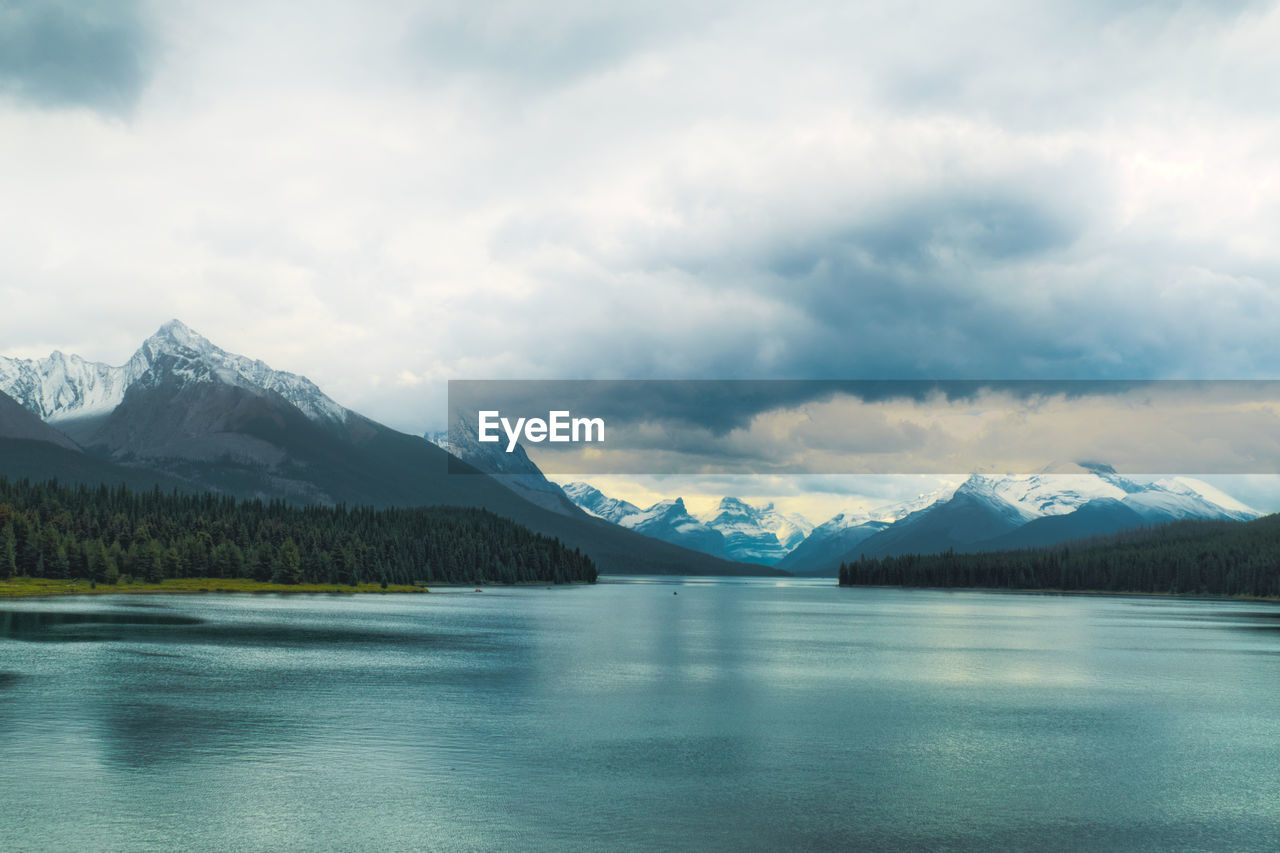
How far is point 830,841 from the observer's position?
111 feet

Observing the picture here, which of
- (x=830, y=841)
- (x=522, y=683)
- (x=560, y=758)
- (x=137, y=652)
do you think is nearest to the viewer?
(x=830, y=841)

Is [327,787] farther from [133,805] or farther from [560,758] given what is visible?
[560,758]

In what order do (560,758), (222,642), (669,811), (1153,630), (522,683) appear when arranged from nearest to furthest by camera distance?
(669,811) < (560,758) < (522,683) < (222,642) < (1153,630)

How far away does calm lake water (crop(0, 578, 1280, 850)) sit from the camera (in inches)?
1374

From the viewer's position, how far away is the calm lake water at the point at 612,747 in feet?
115

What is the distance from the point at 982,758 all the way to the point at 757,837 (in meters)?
19.4

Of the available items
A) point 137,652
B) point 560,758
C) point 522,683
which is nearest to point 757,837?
point 560,758

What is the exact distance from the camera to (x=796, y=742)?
52156mm

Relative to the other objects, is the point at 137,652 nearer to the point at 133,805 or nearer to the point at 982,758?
the point at 133,805

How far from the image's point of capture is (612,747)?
49656 mm

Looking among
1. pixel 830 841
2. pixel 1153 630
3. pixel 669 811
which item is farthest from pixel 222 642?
pixel 1153 630

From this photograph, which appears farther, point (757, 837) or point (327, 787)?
point (327, 787)

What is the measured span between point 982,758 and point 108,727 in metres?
41.8

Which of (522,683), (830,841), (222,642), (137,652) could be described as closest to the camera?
(830,841)
